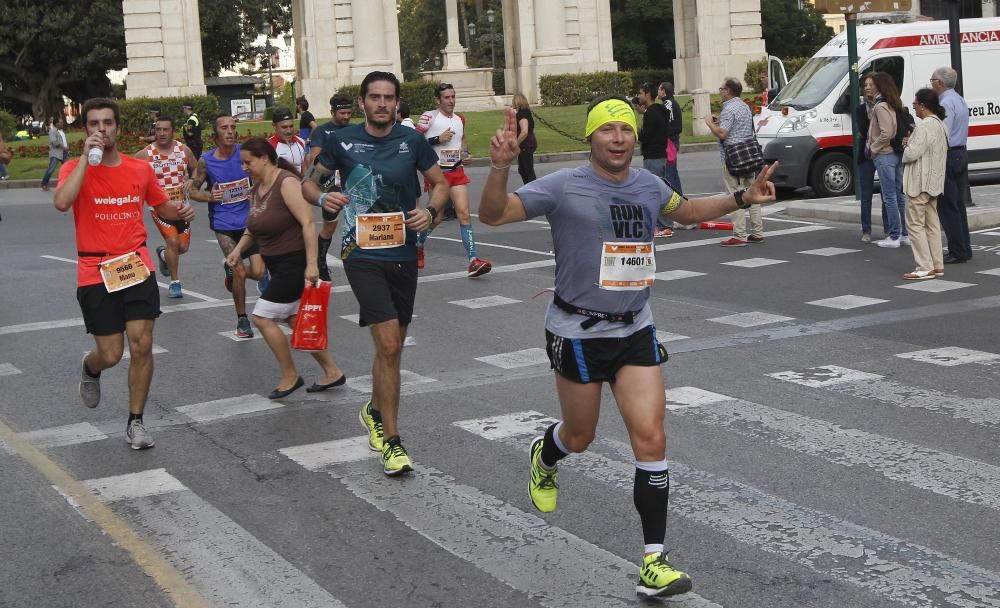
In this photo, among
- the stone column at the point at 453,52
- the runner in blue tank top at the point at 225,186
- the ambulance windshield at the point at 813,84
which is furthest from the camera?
the stone column at the point at 453,52

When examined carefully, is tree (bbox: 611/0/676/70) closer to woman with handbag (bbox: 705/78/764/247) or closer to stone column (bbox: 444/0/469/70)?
stone column (bbox: 444/0/469/70)

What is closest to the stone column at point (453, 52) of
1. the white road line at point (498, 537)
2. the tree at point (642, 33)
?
the tree at point (642, 33)

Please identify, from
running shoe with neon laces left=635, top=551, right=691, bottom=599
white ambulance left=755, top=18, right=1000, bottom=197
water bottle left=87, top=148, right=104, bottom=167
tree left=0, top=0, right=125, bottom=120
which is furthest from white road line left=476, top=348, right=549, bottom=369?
tree left=0, top=0, right=125, bottom=120

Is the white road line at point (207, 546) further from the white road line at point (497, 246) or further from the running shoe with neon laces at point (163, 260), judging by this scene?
the white road line at point (497, 246)

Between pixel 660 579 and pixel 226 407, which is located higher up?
pixel 226 407

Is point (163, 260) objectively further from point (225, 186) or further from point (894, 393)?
point (894, 393)

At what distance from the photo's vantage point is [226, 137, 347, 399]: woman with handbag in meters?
9.23

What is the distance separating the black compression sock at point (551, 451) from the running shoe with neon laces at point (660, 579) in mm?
838

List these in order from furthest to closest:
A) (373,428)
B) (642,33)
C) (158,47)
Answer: (642,33)
(158,47)
(373,428)

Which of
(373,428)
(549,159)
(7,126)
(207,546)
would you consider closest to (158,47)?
(7,126)

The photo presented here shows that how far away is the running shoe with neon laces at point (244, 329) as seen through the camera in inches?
461

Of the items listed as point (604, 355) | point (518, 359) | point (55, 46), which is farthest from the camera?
point (55, 46)

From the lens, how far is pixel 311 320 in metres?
8.72

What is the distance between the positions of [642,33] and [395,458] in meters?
67.5
